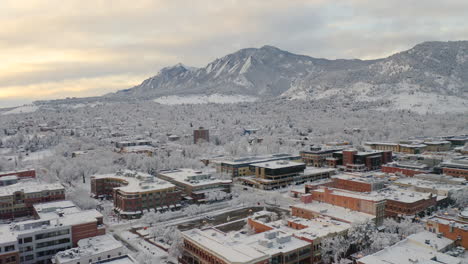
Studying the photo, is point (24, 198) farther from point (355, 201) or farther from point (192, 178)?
point (355, 201)

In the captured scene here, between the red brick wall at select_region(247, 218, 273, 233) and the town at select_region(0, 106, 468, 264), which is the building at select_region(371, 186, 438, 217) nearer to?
the town at select_region(0, 106, 468, 264)

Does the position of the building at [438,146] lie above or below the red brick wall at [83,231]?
above

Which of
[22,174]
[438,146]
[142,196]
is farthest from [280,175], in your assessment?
[438,146]

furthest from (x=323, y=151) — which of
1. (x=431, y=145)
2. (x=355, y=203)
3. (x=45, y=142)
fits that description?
(x=45, y=142)

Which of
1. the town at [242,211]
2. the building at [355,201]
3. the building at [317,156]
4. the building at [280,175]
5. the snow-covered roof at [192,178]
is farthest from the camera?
the building at [317,156]

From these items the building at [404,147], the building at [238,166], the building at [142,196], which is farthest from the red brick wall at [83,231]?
the building at [404,147]

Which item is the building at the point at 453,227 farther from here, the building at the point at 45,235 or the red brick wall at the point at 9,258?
the red brick wall at the point at 9,258

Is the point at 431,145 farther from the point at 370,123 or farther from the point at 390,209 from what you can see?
the point at 370,123
